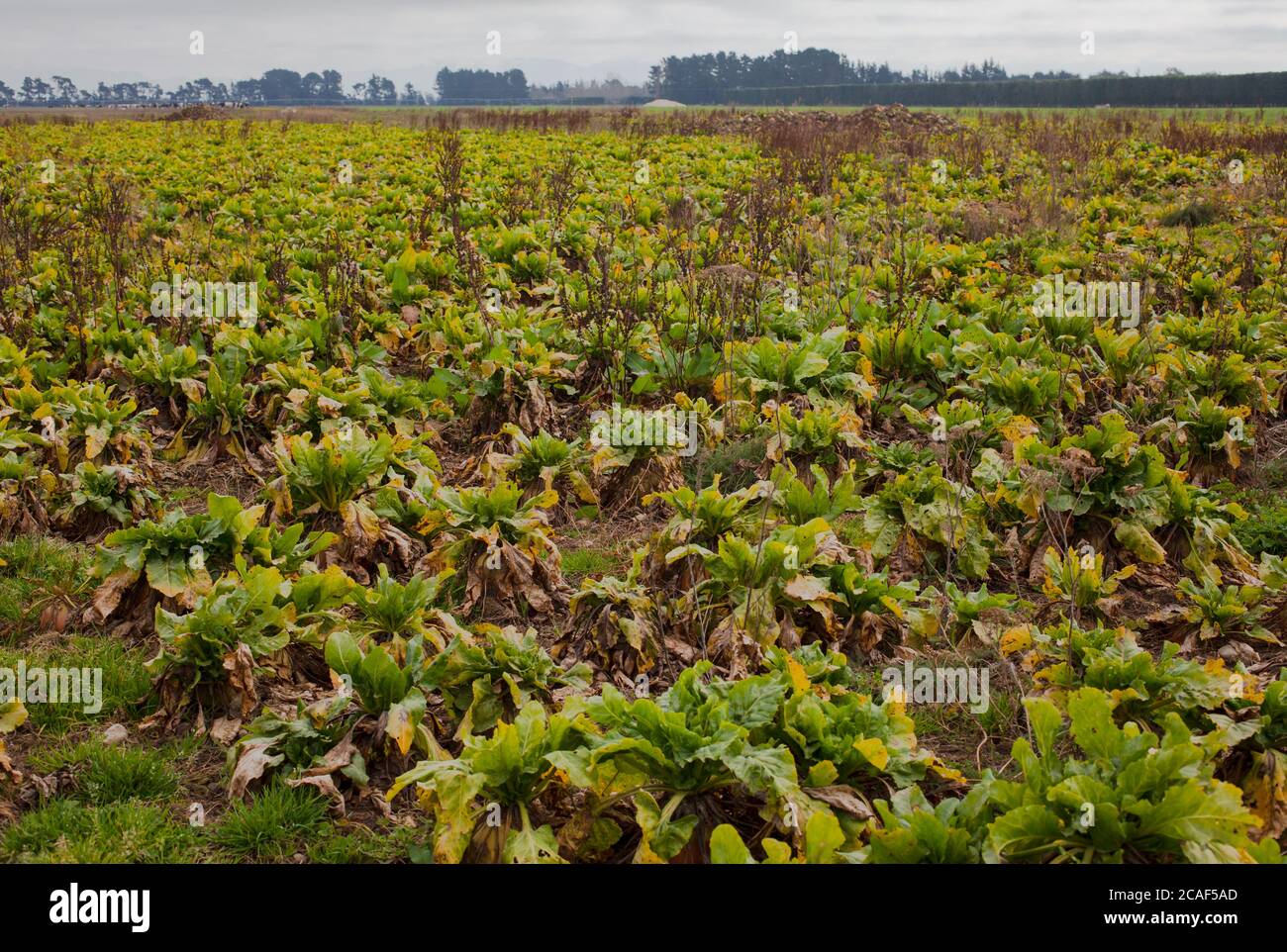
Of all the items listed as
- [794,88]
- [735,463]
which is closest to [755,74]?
[794,88]

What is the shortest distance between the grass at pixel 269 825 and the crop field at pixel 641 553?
18mm

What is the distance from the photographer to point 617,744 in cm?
355

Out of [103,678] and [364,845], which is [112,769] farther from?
[364,845]

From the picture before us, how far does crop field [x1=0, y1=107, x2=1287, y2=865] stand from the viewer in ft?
12.2

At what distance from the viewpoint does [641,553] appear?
5.57m

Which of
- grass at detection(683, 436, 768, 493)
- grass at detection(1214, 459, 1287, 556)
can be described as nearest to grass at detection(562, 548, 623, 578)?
grass at detection(683, 436, 768, 493)

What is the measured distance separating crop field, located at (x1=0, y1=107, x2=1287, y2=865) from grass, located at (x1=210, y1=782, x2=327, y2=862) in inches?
0.7

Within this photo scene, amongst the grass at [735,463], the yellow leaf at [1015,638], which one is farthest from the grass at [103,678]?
the yellow leaf at [1015,638]

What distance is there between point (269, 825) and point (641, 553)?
7.50 feet

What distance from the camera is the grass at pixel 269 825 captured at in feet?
13.0

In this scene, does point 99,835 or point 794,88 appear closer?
point 99,835

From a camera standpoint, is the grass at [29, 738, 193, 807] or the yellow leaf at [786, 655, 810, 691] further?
the grass at [29, 738, 193, 807]

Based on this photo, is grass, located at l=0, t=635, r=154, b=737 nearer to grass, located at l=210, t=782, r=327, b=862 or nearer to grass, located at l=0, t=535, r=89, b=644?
grass, located at l=0, t=535, r=89, b=644
